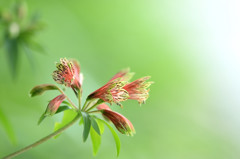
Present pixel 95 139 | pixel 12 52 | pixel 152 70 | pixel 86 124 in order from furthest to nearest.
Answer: pixel 152 70
pixel 12 52
pixel 95 139
pixel 86 124

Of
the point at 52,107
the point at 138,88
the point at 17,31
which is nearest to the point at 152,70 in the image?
the point at 17,31

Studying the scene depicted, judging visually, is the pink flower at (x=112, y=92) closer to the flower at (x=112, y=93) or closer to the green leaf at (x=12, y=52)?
the flower at (x=112, y=93)

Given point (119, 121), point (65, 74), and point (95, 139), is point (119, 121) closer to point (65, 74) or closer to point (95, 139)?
point (95, 139)

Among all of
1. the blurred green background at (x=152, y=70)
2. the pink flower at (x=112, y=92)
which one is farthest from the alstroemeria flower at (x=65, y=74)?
the blurred green background at (x=152, y=70)

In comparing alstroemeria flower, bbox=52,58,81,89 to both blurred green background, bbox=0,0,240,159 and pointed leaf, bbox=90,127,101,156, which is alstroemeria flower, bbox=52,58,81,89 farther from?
blurred green background, bbox=0,0,240,159

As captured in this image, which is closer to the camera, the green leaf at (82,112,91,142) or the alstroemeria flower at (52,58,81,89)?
the green leaf at (82,112,91,142)

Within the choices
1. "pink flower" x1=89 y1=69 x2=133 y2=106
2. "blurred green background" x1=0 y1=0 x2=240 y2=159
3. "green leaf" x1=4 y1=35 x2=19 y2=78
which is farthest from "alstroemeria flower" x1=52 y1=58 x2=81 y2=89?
"blurred green background" x1=0 y1=0 x2=240 y2=159

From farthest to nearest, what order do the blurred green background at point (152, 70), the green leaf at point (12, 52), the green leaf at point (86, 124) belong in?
the blurred green background at point (152, 70)
the green leaf at point (12, 52)
the green leaf at point (86, 124)
